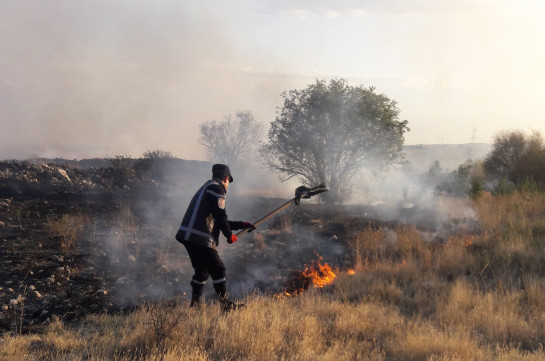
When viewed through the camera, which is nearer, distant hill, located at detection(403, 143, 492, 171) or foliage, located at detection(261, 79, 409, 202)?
foliage, located at detection(261, 79, 409, 202)

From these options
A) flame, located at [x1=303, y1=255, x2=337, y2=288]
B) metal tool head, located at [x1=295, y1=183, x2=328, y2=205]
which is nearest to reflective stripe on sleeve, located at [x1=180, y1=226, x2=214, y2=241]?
metal tool head, located at [x1=295, y1=183, x2=328, y2=205]

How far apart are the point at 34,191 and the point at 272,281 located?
820cm

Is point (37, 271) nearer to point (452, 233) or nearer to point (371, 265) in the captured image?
point (371, 265)

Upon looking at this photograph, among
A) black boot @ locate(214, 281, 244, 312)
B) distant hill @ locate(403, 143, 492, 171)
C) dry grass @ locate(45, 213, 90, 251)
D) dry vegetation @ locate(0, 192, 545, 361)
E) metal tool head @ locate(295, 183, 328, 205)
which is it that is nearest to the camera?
dry vegetation @ locate(0, 192, 545, 361)

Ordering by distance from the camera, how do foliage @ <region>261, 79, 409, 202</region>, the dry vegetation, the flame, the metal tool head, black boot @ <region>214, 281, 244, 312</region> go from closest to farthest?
the dry vegetation < black boot @ <region>214, 281, 244, 312</region> < the metal tool head < the flame < foliage @ <region>261, 79, 409, 202</region>

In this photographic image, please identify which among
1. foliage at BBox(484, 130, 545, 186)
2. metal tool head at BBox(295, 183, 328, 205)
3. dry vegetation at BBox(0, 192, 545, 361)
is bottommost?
dry vegetation at BBox(0, 192, 545, 361)

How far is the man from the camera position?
195 inches

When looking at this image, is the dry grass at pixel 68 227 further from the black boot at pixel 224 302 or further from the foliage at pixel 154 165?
the foliage at pixel 154 165

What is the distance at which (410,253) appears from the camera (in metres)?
8.20

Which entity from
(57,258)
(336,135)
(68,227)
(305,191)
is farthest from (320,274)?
(336,135)

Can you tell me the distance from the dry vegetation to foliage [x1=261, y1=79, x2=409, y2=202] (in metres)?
8.40

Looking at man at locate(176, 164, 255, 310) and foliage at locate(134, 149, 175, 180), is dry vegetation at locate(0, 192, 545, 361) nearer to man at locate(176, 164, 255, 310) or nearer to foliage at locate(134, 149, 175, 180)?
man at locate(176, 164, 255, 310)

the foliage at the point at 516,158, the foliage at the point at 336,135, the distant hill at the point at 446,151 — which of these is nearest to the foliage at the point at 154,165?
the foliage at the point at 336,135

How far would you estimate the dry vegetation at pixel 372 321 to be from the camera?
3857 millimetres
